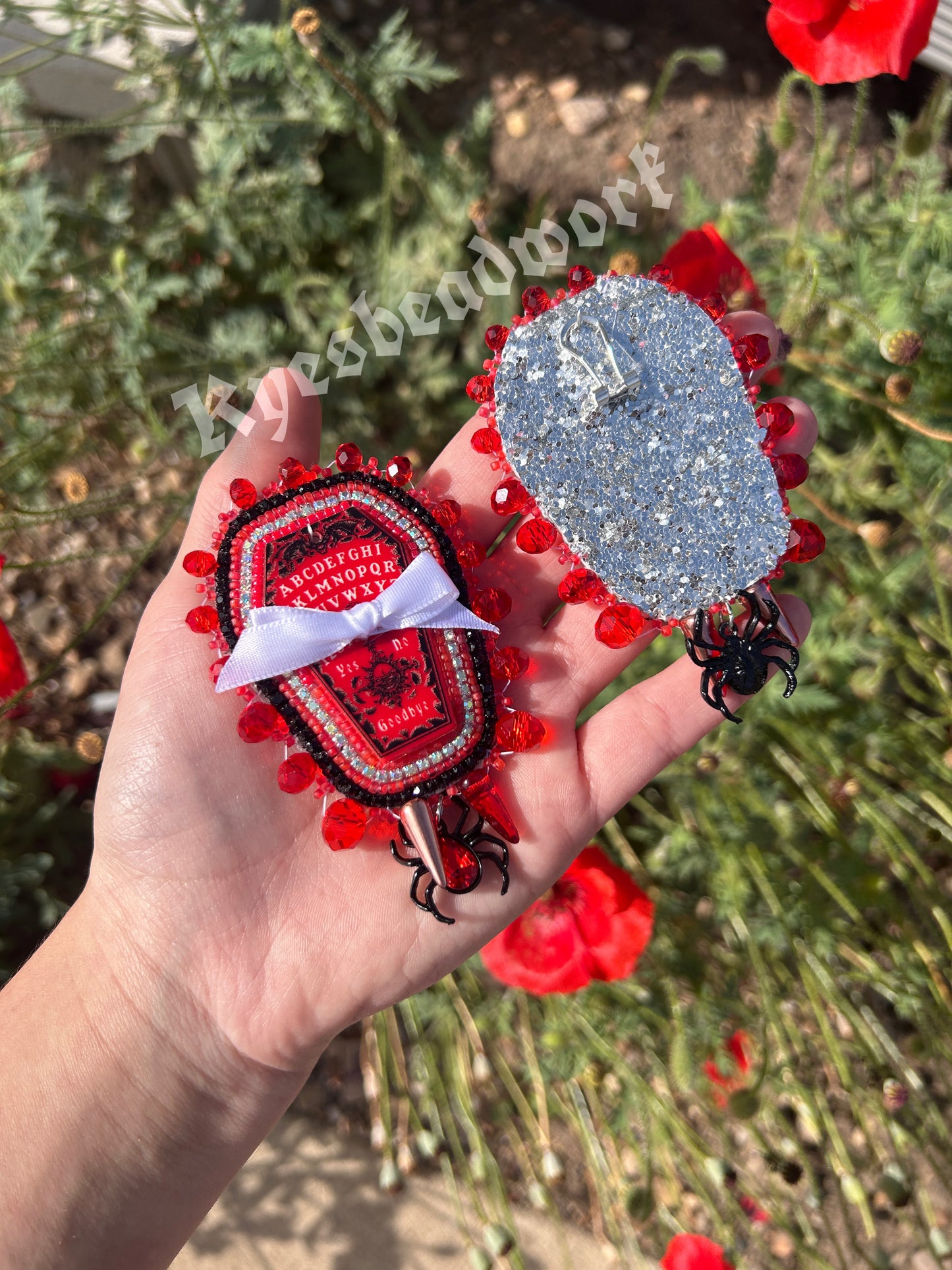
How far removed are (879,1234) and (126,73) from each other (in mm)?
3070

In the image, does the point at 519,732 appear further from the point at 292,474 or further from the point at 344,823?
the point at 292,474

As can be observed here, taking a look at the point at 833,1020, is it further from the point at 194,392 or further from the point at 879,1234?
the point at 194,392

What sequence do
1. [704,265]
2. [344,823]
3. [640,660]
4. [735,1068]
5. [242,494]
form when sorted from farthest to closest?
[640,660]
[735,1068]
[704,265]
[242,494]
[344,823]

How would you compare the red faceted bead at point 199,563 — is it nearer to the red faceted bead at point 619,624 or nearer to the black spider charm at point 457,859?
the black spider charm at point 457,859

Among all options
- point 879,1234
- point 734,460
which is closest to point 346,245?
point 734,460

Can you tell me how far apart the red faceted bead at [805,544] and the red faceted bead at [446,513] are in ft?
1.68

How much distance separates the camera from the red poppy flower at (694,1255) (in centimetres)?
154

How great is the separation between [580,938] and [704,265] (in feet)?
3.82

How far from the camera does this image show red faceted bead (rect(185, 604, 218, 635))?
1.42 m

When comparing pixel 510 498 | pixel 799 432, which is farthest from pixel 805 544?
pixel 510 498

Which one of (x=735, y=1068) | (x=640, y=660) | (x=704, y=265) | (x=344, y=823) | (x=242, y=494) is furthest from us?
(x=640, y=660)

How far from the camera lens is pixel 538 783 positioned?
154 cm

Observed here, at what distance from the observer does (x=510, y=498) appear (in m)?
1.52

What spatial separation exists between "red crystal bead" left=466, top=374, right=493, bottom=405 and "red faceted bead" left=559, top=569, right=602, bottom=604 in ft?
1.01
